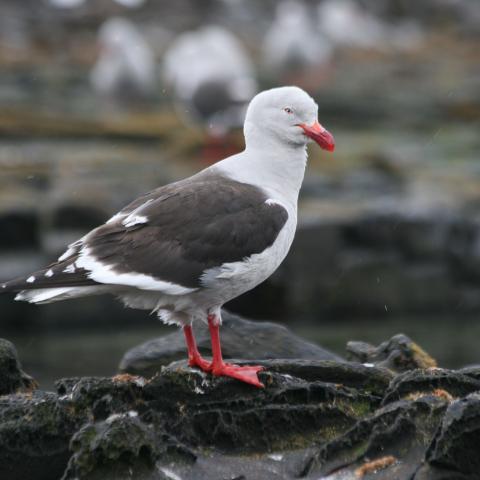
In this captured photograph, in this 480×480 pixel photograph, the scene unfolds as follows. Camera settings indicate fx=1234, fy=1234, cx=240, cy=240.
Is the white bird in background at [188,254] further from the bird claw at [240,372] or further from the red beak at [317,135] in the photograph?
the red beak at [317,135]

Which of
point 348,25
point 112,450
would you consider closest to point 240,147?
point 112,450

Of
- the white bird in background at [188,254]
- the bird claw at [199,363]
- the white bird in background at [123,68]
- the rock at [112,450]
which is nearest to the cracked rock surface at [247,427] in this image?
the rock at [112,450]

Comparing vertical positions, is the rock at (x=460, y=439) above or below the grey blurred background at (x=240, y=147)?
above

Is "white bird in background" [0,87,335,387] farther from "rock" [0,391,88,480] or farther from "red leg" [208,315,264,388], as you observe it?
"rock" [0,391,88,480]

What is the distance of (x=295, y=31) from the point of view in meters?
26.9

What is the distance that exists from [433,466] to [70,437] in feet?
4.45

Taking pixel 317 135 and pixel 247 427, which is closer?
pixel 247 427

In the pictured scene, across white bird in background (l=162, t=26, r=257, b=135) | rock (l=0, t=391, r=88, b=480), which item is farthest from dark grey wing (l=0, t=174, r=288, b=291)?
white bird in background (l=162, t=26, r=257, b=135)

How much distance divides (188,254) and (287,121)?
829 millimetres

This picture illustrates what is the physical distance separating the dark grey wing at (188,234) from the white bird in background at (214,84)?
12142mm

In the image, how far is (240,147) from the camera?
18031 millimetres

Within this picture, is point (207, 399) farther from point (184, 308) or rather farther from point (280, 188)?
point (280, 188)

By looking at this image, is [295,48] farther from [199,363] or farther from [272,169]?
[199,363]

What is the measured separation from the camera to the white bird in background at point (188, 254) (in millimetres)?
4969
